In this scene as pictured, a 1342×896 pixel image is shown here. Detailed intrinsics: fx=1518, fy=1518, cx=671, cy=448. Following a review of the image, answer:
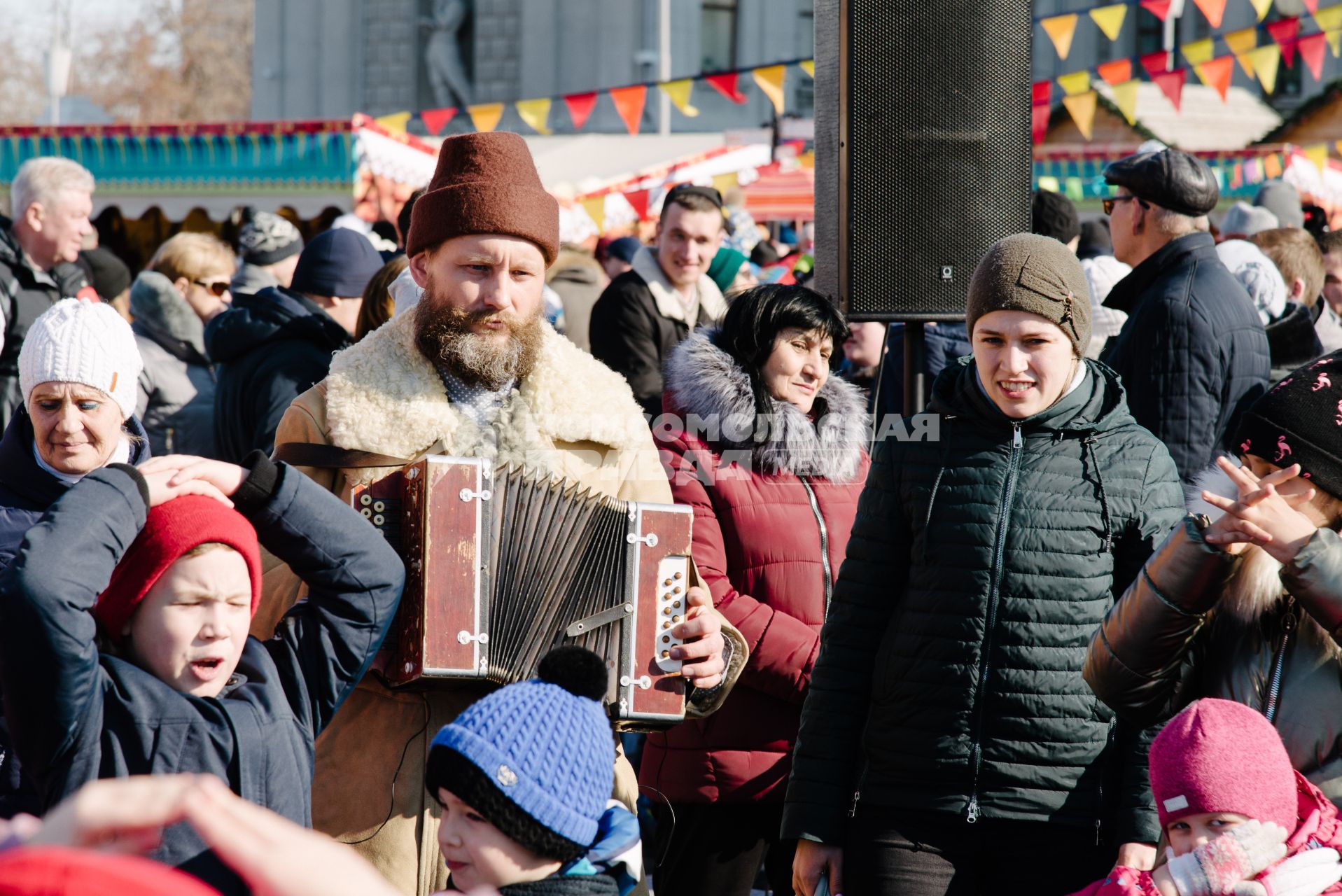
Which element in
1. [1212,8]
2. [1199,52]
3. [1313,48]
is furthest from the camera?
[1199,52]

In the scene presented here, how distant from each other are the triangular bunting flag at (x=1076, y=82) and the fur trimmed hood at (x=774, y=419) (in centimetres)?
1123

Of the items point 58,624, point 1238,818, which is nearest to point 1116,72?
point 1238,818

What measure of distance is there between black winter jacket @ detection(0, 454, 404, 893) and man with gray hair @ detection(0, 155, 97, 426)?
164 inches

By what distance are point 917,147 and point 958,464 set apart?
1.75m

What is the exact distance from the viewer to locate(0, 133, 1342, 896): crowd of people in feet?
8.00

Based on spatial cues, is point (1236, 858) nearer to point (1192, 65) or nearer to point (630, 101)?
point (630, 101)

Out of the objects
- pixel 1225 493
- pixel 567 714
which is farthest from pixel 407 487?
pixel 1225 493

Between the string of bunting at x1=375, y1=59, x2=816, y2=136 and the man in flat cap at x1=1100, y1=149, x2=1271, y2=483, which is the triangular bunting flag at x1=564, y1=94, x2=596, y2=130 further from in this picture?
the man in flat cap at x1=1100, y1=149, x2=1271, y2=483

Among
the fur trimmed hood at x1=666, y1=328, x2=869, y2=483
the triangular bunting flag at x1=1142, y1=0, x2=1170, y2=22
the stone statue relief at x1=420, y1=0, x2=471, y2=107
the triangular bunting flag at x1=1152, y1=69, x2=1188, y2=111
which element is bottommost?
the fur trimmed hood at x1=666, y1=328, x2=869, y2=483

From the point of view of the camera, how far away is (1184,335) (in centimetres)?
461

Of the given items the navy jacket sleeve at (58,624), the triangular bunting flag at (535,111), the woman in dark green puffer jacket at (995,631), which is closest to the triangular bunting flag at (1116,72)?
the triangular bunting flag at (535,111)

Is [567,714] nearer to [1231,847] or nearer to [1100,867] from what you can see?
[1231,847]

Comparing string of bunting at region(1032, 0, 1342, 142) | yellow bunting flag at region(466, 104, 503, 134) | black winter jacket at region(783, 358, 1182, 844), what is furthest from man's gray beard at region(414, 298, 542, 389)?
yellow bunting flag at region(466, 104, 503, 134)

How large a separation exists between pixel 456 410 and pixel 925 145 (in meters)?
2.12
